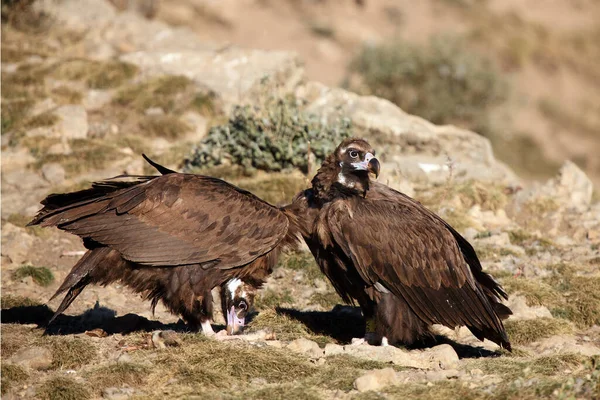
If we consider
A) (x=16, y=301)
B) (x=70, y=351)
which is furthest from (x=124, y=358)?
(x=16, y=301)

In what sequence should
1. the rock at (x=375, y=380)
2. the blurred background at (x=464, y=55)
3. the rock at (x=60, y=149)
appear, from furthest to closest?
the blurred background at (x=464, y=55), the rock at (x=60, y=149), the rock at (x=375, y=380)

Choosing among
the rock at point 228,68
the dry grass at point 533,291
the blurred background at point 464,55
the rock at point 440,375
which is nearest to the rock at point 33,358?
the rock at point 440,375

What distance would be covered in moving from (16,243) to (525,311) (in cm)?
649

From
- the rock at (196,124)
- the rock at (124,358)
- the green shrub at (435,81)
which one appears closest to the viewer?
the rock at (124,358)

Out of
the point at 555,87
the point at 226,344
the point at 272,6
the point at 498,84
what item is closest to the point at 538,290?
the point at 226,344

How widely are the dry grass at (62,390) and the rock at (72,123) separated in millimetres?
8960

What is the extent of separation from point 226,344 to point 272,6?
34.7 meters

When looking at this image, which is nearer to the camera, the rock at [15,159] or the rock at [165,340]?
the rock at [165,340]

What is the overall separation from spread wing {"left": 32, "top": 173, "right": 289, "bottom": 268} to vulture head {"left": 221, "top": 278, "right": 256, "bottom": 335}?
414mm

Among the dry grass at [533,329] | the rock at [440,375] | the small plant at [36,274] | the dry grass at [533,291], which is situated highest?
the dry grass at [533,291]

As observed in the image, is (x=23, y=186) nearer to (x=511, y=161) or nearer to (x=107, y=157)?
(x=107, y=157)

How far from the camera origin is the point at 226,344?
26.0ft

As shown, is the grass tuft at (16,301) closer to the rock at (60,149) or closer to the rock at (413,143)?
the rock at (60,149)

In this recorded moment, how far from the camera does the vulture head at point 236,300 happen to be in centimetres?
868
